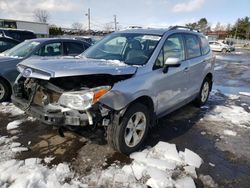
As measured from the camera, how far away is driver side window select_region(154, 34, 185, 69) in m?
4.15

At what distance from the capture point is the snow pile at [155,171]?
3088mm

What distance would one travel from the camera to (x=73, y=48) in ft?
24.9

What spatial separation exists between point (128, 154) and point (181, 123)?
75.8 inches

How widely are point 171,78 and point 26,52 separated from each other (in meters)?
4.12

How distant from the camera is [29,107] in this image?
3.63m

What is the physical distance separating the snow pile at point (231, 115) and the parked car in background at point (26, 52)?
3551 mm

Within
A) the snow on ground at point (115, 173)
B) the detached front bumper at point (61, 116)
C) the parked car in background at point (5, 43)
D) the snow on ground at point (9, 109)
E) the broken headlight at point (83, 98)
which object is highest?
the parked car in background at point (5, 43)

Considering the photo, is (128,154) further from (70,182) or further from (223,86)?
(223,86)

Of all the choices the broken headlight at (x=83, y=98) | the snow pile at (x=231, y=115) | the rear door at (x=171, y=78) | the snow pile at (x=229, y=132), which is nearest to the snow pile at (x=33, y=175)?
the broken headlight at (x=83, y=98)

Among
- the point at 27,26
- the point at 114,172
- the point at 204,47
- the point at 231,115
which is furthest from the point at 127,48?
the point at 27,26

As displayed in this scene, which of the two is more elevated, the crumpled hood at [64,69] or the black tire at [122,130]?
the crumpled hood at [64,69]

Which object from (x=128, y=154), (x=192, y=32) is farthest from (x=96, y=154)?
(x=192, y=32)

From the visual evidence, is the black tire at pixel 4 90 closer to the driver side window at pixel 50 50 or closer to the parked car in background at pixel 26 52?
the parked car in background at pixel 26 52

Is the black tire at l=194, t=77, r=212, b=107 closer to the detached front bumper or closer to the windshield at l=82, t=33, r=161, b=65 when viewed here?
the windshield at l=82, t=33, r=161, b=65
